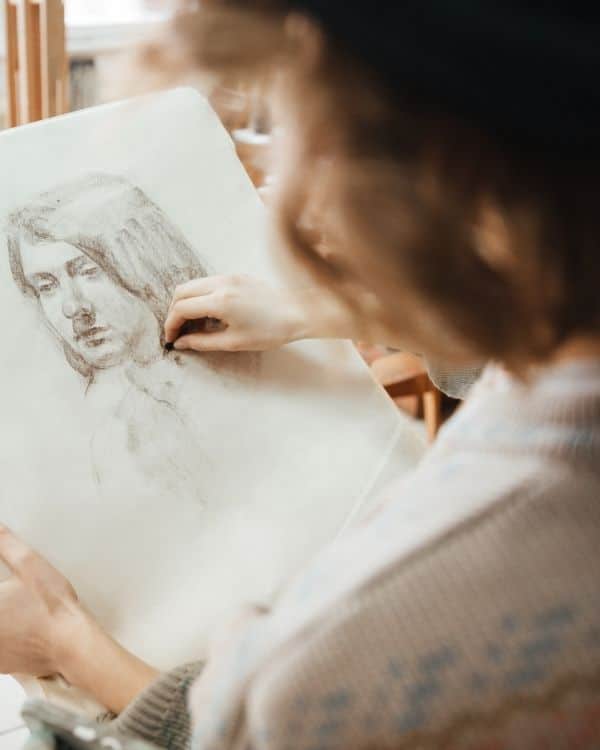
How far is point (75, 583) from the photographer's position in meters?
0.67

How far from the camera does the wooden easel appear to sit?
3.37 feet

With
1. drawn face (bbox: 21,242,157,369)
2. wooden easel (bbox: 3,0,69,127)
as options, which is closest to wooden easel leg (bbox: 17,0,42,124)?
wooden easel (bbox: 3,0,69,127)

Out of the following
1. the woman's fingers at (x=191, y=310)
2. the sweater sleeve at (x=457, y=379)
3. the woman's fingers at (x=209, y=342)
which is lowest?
the sweater sleeve at (x=457, y=379)

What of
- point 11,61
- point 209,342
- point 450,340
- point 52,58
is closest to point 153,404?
point 209,342

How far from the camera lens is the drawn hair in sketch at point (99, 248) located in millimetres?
747

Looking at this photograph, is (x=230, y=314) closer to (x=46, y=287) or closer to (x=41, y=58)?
(x=46, y=287)

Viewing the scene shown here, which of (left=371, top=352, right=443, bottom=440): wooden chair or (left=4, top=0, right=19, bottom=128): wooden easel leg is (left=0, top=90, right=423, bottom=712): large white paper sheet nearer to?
(left=4, top=0, right=19, bottom=128): wooden easel leg

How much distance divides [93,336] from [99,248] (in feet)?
0.28

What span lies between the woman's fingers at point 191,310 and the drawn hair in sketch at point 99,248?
18mm

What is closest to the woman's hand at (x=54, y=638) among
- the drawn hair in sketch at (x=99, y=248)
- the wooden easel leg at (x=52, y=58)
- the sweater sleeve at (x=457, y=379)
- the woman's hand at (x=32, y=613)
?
the woman's hand at (x=32, y=613)

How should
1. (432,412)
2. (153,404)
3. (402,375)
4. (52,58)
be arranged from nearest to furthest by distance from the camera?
1. (153,404)
2. (52,58)
3. (402,375)
4. (432,412)

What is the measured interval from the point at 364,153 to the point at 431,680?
0.22 metres

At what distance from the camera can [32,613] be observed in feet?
2.11

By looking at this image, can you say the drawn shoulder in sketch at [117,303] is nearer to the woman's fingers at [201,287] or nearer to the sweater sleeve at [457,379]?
the woman's fingers at [201,287]
